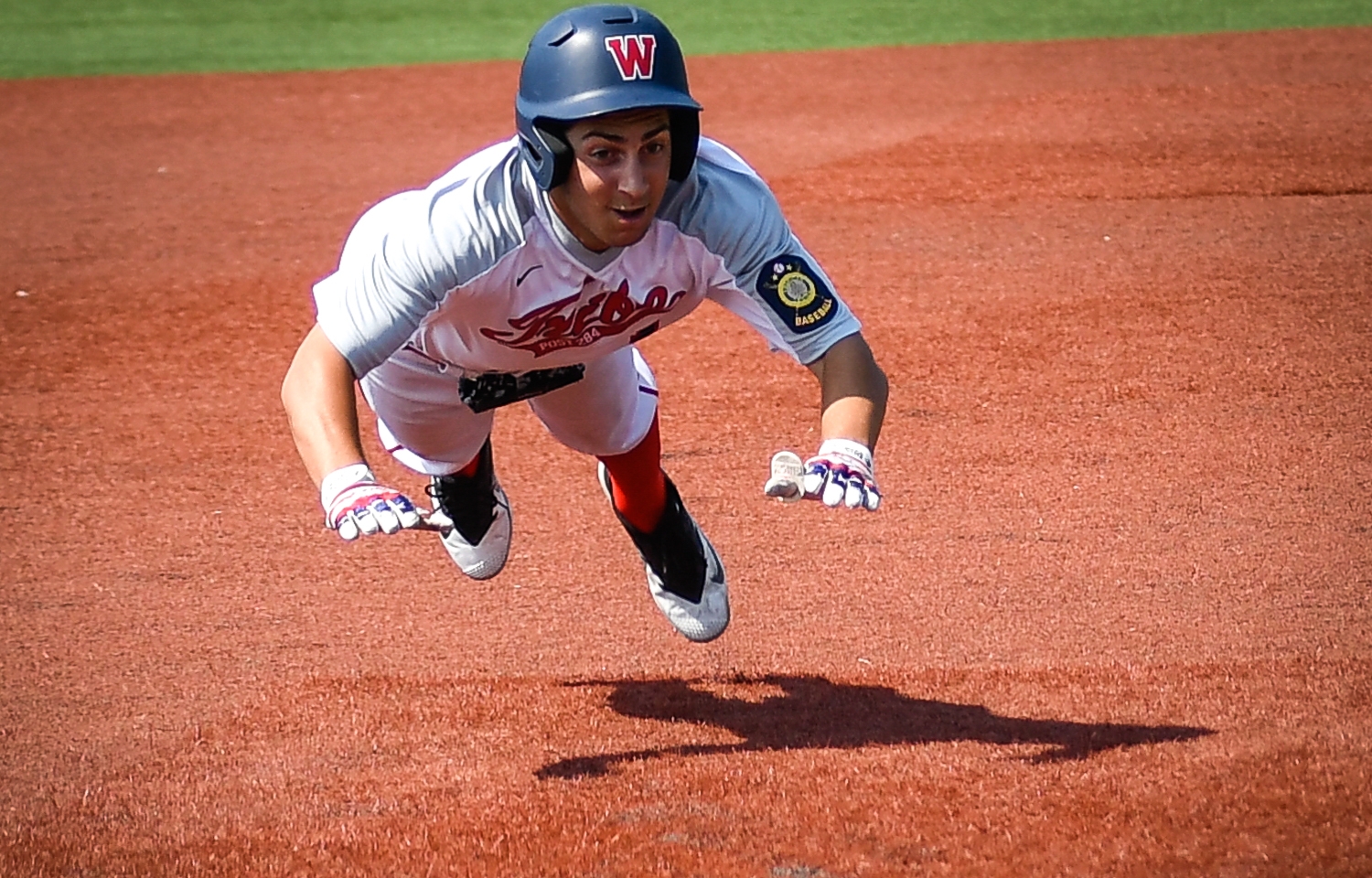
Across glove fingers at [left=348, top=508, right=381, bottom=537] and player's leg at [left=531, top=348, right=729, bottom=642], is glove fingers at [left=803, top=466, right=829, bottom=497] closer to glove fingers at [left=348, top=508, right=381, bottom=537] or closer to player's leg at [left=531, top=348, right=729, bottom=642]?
glove fingers at [left=348, top=508, right=381, bottom=537]

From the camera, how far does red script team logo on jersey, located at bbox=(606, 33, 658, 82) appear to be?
3.65m

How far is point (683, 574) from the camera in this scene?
541 centimetres

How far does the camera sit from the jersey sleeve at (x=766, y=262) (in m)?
3.90

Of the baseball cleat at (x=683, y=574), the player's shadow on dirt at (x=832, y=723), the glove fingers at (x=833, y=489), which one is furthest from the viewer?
the baseball cleat at (x=683, y=574)

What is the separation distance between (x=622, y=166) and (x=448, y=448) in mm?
1855

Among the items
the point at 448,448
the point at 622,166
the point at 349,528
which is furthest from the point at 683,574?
the point at 349,528

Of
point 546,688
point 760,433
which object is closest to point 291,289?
point 760,433

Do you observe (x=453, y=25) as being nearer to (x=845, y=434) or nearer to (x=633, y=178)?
(x=633, y=178)

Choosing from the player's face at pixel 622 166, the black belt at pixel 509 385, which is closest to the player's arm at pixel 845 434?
the player's face at pixel 622 166

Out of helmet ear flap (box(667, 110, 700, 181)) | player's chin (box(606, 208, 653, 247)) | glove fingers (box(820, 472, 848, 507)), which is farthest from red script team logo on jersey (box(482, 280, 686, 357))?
glove fingers (box(820, 472, 848, 507))

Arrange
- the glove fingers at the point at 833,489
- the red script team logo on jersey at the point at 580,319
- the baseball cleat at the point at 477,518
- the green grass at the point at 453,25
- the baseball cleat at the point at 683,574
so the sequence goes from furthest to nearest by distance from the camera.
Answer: the green grass at the point at 453,25 < the baseball cleat at the point at 477,518 < the baseball cleat at the point at 683,574 < the red script team logo on jersey at the point at 580,319 < the glove fingers at the point at 833,489

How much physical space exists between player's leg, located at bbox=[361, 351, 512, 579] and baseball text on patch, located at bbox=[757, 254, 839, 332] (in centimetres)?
129

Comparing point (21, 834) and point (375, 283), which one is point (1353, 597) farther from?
point (21, 834)

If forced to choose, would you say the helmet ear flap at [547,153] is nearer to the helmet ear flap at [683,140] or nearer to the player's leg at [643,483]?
the helmet ear flap at [683,140]
